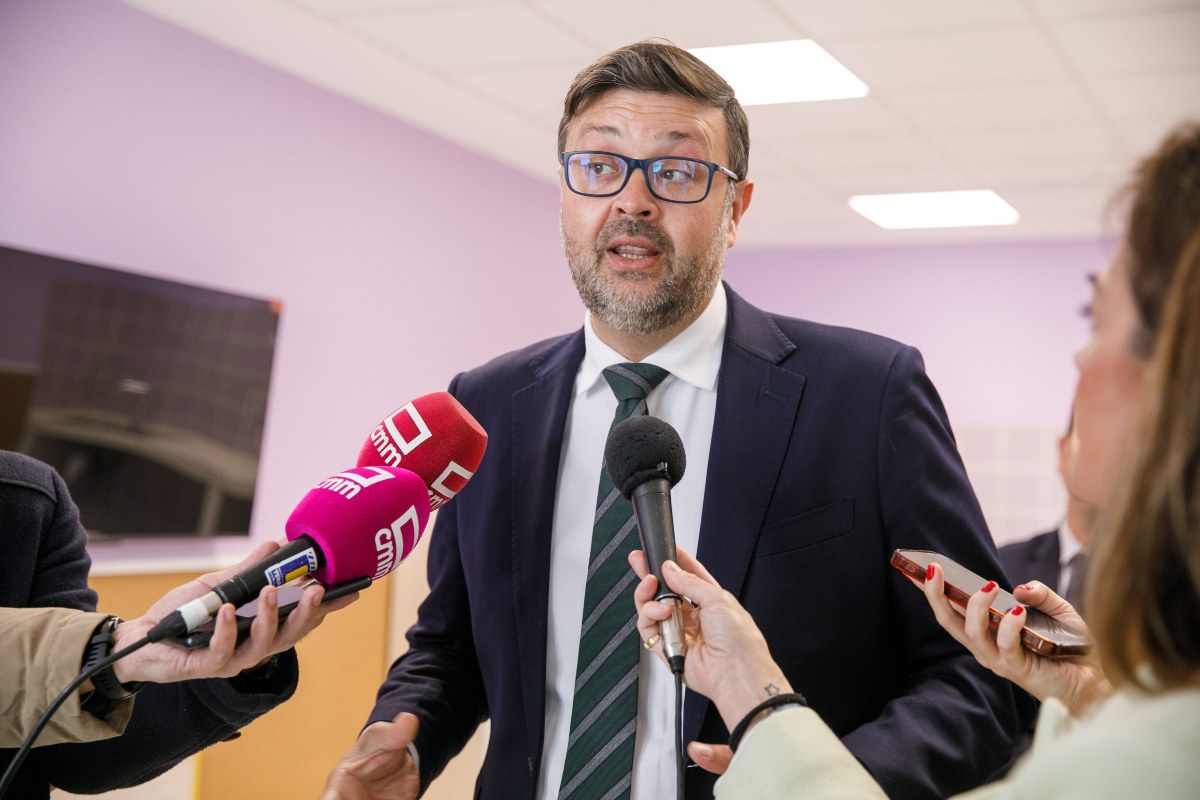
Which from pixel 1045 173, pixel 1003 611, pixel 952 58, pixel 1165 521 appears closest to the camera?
pixel 1165 521

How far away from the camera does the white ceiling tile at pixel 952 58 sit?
401 centimetres

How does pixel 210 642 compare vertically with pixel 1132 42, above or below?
below

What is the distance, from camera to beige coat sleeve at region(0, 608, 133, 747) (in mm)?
1146

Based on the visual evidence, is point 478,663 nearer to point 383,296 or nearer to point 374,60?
point 374,60

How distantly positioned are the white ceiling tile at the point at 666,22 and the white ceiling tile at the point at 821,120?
2.87ft

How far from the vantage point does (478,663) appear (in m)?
1.70

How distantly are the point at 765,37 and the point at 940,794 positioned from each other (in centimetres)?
331

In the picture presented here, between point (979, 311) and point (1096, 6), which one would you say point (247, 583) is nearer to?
point (1096, 6)

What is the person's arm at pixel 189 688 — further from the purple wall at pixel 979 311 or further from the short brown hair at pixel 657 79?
the purple wall at pixel 979 311

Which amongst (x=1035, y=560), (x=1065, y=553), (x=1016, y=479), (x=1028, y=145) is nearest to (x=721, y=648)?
(x=1035, y=560)

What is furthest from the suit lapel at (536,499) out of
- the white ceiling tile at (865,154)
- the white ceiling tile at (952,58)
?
the white ceiling tile at (865,154)

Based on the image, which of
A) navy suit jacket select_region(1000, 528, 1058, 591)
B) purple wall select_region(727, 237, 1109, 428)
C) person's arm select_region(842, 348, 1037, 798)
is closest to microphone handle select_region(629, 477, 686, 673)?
person's arm select_region(842, 348, 1037, 798)

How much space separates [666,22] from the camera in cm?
396

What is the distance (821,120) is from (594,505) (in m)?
3.93
